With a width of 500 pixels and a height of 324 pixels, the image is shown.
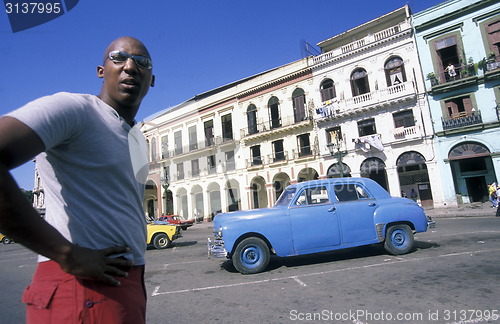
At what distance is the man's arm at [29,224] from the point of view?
2.76 ft

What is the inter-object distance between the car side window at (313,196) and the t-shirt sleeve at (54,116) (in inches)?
205

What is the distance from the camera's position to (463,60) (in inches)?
725

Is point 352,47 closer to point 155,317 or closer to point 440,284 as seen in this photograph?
point 440,284

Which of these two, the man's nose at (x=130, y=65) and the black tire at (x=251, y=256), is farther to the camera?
the black tire at (x=251, y=256)

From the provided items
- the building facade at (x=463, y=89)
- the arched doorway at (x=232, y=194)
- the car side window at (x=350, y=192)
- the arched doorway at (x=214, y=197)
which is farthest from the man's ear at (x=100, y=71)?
the arched doorway at (x=214, y=197)

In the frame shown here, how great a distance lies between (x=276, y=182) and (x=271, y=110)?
6.99 m

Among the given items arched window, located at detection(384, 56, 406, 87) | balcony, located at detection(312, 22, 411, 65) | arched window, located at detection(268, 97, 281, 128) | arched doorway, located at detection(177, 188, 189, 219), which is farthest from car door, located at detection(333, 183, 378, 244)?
arched doorway, located at detection(177, 188, 189, 219)

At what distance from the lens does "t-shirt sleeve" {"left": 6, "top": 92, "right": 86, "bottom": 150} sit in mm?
886

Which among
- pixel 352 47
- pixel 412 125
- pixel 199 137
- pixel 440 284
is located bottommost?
pixel 440 284

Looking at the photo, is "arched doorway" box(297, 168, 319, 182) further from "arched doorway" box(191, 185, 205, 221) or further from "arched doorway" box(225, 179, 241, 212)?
"arched doorway" box(191, 185, 205, 221)

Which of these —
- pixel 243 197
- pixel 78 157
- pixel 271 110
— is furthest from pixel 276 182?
pixel 78 157

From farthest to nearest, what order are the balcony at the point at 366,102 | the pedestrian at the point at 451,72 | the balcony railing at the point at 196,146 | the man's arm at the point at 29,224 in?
the balcony railing at the point at 196,146
the balcony at the point at 366,102
the pedestrian at the point at 451,72
the man's arm at the point at 29,224

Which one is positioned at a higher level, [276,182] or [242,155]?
[242,155]

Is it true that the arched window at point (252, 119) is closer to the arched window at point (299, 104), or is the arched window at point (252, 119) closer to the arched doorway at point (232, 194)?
the arched window at point (299, 104)
